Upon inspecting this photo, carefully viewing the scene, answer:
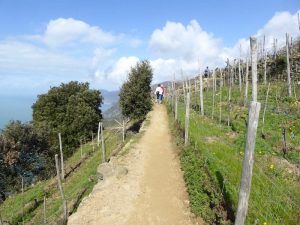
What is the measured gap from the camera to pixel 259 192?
539 inches

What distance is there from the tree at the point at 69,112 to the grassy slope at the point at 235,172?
74.2 ft

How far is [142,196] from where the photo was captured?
16844 millimetres

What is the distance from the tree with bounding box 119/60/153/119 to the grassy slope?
8307 mm

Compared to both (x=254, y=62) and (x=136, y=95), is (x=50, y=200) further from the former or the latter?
(x=254, y=62)

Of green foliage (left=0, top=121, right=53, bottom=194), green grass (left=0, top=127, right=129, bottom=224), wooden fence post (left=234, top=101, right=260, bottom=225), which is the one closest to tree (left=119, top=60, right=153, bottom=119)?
green grass (left=0, top=127, right=129, bottom=224)

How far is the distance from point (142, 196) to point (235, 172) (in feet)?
14.1

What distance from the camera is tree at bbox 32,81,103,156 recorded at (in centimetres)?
4875

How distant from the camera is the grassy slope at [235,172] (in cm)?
1257

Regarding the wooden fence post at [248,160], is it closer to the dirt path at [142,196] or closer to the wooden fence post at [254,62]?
the wooden fence post at [254,62]

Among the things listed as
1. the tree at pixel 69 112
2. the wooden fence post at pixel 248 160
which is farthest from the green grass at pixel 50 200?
the tree at pixel 69 112

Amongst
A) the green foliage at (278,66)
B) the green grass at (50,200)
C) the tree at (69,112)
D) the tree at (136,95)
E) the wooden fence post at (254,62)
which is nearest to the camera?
the wooden fence post at (254,62)

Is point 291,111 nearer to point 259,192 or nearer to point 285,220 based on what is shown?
point 259,192

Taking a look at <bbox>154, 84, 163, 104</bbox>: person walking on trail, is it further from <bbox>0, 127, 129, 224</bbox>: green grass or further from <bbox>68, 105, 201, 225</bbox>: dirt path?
<bbox>68, 105, 201, 225</bbox>: dirt path

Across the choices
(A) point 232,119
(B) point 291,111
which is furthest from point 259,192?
(B) point 291,111
